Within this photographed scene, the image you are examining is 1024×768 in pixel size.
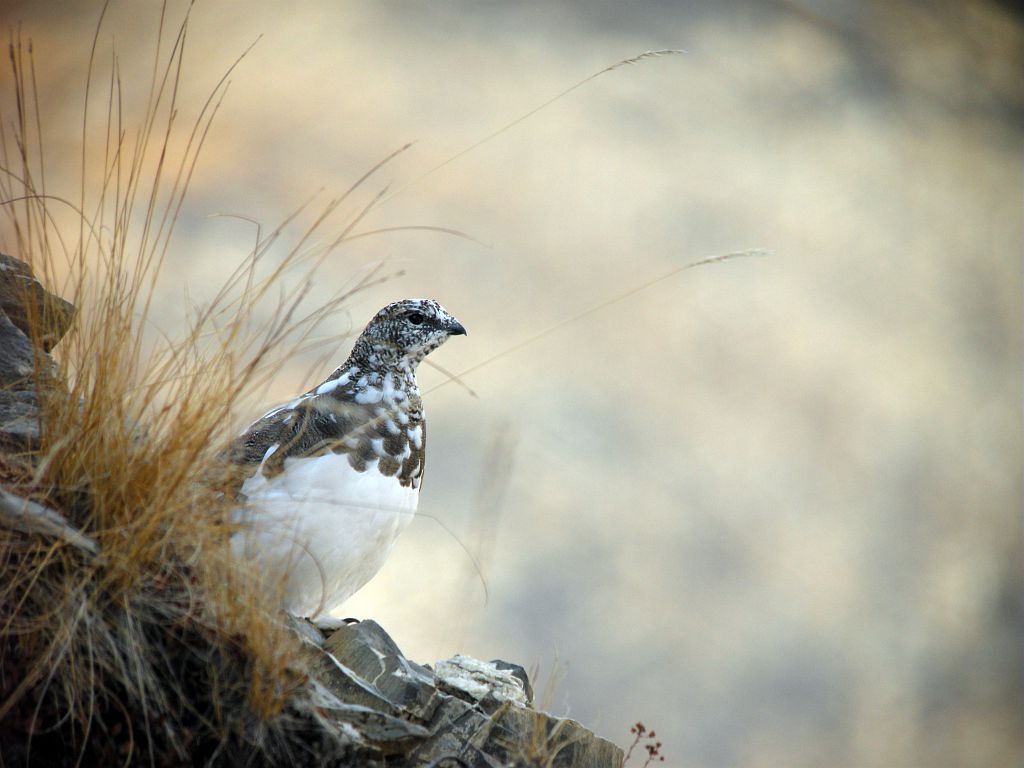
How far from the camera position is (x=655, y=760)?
121 inches

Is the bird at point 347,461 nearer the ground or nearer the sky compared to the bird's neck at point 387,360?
nearer the ground

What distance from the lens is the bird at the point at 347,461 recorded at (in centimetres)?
321

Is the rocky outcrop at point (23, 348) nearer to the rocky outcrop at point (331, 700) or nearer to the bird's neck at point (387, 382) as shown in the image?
the rocky outcrop at point (331, 700)

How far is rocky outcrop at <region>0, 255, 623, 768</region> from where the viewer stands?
7.70 ft

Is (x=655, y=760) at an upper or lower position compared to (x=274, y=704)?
upper

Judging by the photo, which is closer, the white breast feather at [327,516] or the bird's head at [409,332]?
the white breast feather at [327,516]

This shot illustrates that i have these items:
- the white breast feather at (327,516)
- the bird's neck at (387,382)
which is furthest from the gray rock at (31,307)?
the bird's neck at (387,382)

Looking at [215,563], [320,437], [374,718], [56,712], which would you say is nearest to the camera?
[56,712]

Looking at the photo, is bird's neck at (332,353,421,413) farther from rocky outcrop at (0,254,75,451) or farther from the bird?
rocky outcrop at (0,254,75,451)

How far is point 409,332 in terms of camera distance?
3.54 meters

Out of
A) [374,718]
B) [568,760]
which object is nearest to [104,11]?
[374,718]

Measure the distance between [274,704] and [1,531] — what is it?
2.24ft

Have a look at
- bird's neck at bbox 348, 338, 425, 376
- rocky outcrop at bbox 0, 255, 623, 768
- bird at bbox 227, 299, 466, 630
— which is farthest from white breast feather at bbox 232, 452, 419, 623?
bird's neck at bbox 348, 338, 425, 376

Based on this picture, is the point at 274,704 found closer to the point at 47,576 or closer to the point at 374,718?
the point at 374,718
